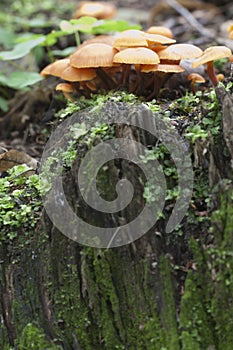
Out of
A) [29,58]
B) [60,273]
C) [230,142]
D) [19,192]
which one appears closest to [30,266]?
[60,273]

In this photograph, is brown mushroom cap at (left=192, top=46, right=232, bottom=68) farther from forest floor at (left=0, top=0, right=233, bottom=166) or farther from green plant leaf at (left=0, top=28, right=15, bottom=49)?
green plant leaf at (left=0, top=28, right=15, bottom=49)

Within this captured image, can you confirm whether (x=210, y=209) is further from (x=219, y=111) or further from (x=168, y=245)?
(x=219, y=111)

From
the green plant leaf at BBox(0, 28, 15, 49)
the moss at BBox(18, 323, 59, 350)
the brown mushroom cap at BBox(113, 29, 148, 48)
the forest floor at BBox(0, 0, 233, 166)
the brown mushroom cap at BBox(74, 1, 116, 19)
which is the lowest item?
the moss at BBox(18, 323, 59, 350)

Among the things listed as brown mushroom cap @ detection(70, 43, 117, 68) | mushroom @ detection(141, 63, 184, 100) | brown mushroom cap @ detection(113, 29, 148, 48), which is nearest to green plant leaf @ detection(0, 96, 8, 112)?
brown mushroom cap @ detection(70, 43, 117, 68)

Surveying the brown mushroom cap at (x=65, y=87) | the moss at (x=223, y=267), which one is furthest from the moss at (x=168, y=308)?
the brown mushroom cap at (x=65, y=87)

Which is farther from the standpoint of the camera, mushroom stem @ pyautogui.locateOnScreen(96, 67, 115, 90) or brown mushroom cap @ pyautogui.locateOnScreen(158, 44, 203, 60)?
mushroom stem @ pyautogui.locateOnScreen(96, 67, 115, 90)

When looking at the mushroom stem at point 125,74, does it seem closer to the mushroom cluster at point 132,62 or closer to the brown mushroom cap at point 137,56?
the mushroom cluster at point 132,62
